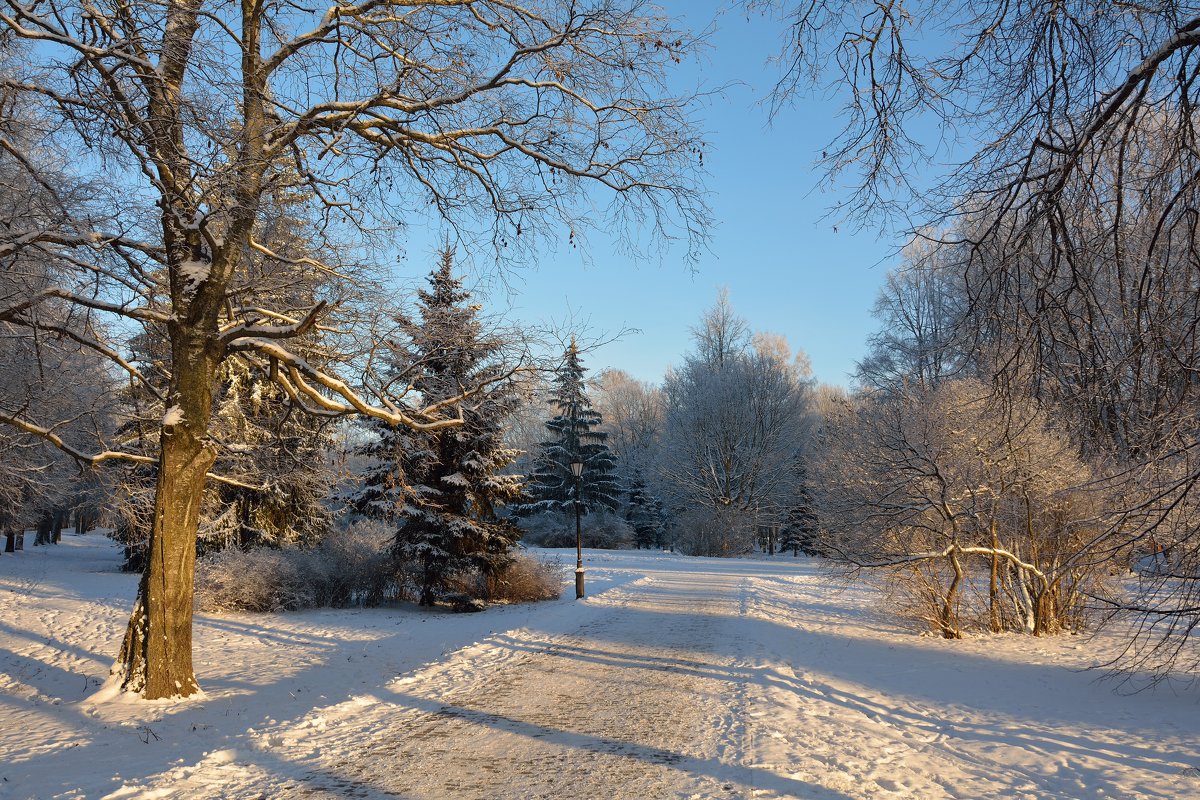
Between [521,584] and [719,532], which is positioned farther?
[719,532]

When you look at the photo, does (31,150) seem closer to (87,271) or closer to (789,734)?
(87,271)

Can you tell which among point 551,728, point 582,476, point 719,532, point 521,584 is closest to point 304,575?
point 521,584

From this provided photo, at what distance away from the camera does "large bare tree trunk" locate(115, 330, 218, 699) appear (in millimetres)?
7078

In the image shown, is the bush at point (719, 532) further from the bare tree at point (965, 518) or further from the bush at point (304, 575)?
the bare tree at point (965, 518)

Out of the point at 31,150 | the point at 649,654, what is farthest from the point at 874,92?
the point at 649,654

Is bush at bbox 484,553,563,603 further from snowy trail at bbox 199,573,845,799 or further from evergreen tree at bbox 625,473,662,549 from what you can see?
evergreen tree at bbox 625,473,662,549

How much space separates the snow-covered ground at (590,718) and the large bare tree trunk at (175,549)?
1.24ft

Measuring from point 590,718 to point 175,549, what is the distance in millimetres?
4494

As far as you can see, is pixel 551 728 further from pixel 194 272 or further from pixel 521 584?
pixel 521 584

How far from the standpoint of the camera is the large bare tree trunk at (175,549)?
7.08 metres

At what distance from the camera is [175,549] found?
716cm

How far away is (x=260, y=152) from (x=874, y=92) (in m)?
5.39

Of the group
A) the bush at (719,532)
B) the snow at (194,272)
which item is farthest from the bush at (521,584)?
the bush at (719,532)

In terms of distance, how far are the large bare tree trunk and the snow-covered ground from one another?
14.8 inches
